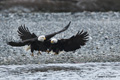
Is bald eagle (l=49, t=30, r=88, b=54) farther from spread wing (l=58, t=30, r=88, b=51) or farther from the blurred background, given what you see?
the blurred background

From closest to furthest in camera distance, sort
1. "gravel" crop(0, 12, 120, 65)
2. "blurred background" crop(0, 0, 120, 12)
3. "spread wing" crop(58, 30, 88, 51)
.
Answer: "spread wing" crop(58, 30, 88, 51)
"gravel" crop(0, 12, 120, 65)
"blurred background" crop(0, 0, 120, 12)

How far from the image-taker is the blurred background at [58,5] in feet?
84.2

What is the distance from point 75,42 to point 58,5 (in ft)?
57.9

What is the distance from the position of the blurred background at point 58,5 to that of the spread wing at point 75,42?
1546cm

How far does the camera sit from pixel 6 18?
18.9 meters

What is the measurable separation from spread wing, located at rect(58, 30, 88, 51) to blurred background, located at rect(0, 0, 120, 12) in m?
15.5

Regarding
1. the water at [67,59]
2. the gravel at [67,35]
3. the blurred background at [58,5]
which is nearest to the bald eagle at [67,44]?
the water at [67,59]

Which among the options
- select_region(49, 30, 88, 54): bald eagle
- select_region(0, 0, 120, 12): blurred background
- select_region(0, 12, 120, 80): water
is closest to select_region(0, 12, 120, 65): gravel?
select_region(0, 12, 120, 80): water

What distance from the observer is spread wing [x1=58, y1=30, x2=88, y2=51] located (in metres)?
9.48

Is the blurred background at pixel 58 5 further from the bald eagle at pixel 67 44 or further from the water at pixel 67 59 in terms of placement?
the bald eagle at pixel 67 44

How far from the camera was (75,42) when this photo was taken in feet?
31.5

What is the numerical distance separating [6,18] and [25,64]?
351 inches

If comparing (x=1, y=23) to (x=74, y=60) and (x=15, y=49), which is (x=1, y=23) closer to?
(x=15, y=49)

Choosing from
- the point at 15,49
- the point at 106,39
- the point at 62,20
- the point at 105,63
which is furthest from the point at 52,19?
the point at 105,63
